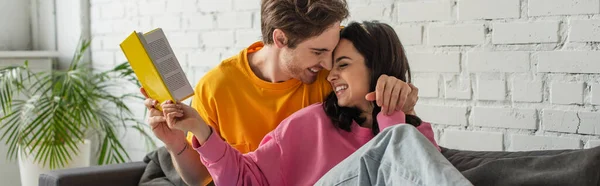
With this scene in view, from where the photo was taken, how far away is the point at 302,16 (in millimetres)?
2029

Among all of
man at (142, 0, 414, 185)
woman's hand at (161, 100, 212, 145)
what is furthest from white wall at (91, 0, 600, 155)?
woman's hand at (161, 100, 212, 145)

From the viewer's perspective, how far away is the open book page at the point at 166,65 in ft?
5.88

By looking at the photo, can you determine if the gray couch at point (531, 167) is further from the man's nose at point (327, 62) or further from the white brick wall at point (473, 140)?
the man's nose at point (327, 62)

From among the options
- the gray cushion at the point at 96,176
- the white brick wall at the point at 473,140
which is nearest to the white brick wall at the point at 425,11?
the white brick wall at the point at 473,140

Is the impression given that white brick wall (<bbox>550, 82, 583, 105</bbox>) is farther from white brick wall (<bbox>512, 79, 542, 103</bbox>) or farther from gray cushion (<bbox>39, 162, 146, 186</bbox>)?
gray cushion (<bbox>39, 162, 146, 186</bbox>)

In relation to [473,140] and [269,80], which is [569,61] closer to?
[473,140]

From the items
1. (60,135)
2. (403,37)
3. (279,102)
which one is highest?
(403,37)

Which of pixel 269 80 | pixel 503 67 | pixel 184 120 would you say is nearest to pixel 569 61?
pixel 503 67

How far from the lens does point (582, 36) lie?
2.02m

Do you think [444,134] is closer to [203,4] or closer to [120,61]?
[203,4]

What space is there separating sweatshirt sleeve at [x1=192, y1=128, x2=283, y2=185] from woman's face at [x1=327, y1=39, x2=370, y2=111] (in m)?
0.21

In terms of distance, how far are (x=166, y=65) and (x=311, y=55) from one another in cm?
41

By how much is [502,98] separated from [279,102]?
23.7 inches

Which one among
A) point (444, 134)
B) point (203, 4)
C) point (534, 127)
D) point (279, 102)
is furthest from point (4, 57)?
point (534, 127)
